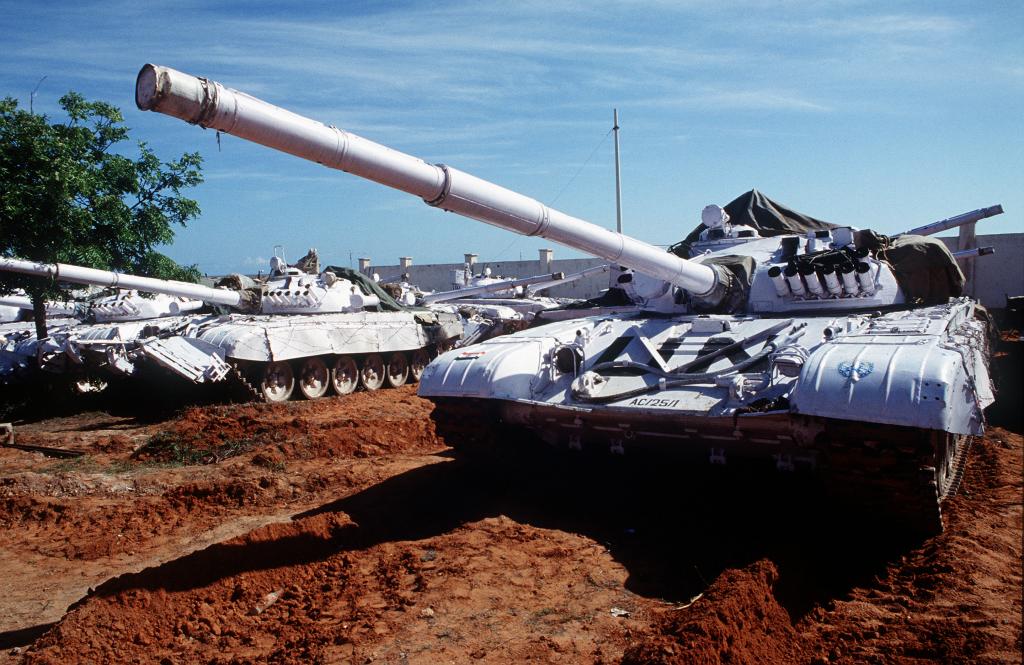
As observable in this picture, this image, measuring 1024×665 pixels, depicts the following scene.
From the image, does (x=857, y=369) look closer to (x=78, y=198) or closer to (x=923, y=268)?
(x=923, y=268)

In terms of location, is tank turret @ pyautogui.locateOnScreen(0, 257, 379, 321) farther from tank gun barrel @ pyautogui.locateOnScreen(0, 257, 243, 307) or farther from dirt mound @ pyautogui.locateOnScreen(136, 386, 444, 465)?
dirt mound @ pyautogui.locateOnScreen(136, 386, 444, 465)

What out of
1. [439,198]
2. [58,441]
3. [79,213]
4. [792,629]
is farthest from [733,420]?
[79,213]

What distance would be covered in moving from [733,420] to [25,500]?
609cm

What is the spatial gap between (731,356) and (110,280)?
376 inches

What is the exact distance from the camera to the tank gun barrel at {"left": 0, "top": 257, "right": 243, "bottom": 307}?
10836mm

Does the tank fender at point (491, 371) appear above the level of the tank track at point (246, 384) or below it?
above

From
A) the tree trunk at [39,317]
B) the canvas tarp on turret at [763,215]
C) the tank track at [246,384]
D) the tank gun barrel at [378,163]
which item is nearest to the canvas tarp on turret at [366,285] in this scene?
the tank track at [246,384]

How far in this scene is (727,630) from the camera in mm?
3695

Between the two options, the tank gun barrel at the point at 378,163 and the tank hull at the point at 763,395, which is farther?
the tank hull at the point at 763,395

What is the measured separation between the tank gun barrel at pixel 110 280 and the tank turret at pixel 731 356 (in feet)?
23.9

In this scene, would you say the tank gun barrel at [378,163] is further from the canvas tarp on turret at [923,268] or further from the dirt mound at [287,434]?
the dirt mound at [287,434]

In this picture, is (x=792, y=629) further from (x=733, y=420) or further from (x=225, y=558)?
(x=225, y=558)

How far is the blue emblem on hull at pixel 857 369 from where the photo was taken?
4.70 meters

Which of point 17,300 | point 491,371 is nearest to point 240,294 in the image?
point 491,371
